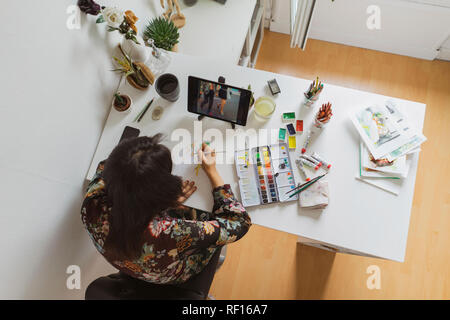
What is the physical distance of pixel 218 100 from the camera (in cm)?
117

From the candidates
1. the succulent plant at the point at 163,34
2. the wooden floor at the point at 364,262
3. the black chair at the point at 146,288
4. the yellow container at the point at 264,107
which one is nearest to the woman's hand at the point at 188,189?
the black chair at the point at 146,288

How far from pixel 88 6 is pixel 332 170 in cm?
114

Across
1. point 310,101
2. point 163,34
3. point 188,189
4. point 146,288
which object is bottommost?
point 146,288

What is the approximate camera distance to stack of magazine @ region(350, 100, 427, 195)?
1174 mm

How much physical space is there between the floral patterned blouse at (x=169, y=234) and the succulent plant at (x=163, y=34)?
71 centimetres

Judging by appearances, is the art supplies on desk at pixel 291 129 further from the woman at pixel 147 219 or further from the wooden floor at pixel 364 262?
the wooden floor at pixel 364 262

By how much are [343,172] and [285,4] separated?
1.42 m

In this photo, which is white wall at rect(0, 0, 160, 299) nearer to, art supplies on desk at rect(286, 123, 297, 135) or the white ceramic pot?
the white ceramic pot

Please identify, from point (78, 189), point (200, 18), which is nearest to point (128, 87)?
point (78, 189)

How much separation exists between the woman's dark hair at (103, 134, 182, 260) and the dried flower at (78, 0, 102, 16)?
595mm

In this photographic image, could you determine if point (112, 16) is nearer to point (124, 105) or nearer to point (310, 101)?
point (124, 105)

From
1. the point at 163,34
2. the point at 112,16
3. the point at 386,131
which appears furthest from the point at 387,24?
the point at 112,16
